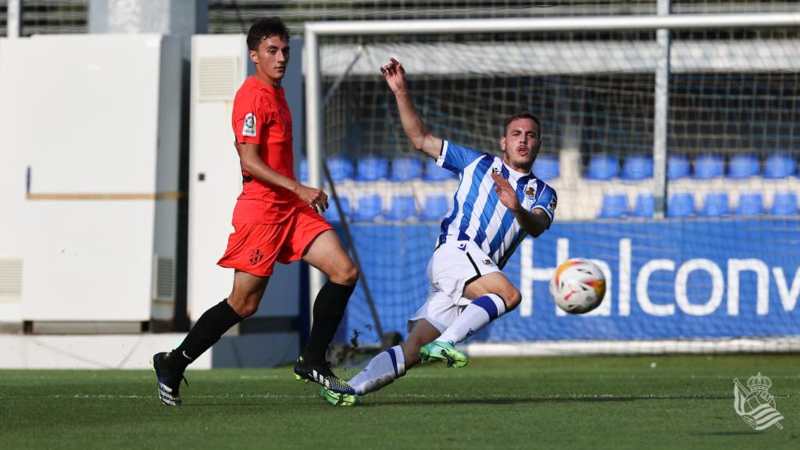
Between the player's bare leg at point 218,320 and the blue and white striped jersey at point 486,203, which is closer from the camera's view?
the player's bare leg at point 218,320

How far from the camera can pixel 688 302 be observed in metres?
14.1

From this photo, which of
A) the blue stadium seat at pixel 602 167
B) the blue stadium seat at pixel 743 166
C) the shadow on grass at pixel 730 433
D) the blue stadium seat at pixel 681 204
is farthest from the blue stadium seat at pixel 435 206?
the shadow on grass at pixel 730 433

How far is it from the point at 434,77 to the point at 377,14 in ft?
11.3

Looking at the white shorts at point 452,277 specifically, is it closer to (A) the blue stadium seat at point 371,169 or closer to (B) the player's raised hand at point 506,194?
(B) the player's raised hand at point 506,194

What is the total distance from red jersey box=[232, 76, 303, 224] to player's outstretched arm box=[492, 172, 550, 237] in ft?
3.60

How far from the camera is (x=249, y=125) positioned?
761cm

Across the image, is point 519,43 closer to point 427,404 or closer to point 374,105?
point 374,105

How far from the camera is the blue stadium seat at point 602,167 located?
16.5 metres

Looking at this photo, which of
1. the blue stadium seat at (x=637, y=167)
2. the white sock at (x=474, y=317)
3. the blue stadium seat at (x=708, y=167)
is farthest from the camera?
the blue stadium seat at (x=708, y=167)

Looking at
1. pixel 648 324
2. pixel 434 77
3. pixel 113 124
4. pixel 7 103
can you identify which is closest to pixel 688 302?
pixel 648 324

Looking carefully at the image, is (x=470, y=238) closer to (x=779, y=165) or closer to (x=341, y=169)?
(x=341, y=169)

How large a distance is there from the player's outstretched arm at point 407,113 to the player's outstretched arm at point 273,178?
2.48 feet

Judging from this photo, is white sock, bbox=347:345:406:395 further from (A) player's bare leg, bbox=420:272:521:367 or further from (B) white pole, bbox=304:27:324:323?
(B) white pole, bbox=304:27:324:323

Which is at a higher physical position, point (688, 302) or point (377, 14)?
point (377, 14)
